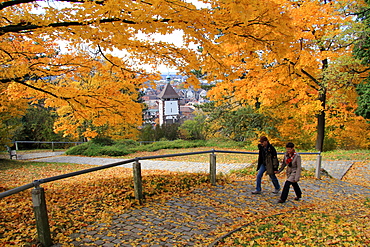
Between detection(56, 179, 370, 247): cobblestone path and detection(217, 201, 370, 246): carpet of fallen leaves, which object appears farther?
detection(56, 179, 370, 247): cobblestone path

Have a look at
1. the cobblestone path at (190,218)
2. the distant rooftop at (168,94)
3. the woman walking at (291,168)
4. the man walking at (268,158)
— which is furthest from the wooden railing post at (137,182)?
the distant rooftop at (168,94)

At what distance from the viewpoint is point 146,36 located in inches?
261

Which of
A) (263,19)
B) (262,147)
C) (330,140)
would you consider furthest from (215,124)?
(263,19)

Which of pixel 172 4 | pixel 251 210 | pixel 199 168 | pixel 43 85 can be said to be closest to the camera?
pixel 172 4

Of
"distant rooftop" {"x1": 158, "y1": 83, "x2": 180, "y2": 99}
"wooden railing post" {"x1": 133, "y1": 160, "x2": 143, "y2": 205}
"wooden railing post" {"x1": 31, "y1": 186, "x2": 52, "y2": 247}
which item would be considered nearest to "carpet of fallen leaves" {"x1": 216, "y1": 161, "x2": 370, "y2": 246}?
"wooden railing post" {"x1": 133, "y1": 160, "x2": 143, "y2": 205}

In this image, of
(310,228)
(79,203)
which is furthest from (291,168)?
(79,203)

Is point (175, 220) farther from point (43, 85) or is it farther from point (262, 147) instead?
point (43, 85)

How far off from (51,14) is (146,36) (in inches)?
90.6

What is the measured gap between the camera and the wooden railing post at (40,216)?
3.58 metres

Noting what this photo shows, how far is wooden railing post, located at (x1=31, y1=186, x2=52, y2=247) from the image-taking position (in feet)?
11.7

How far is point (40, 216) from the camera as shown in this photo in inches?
141

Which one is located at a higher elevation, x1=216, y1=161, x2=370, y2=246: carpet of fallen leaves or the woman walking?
the woman walking

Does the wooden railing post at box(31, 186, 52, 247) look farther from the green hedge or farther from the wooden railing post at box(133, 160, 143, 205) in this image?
the green hedge

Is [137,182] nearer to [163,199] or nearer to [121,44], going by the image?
[163,199]
